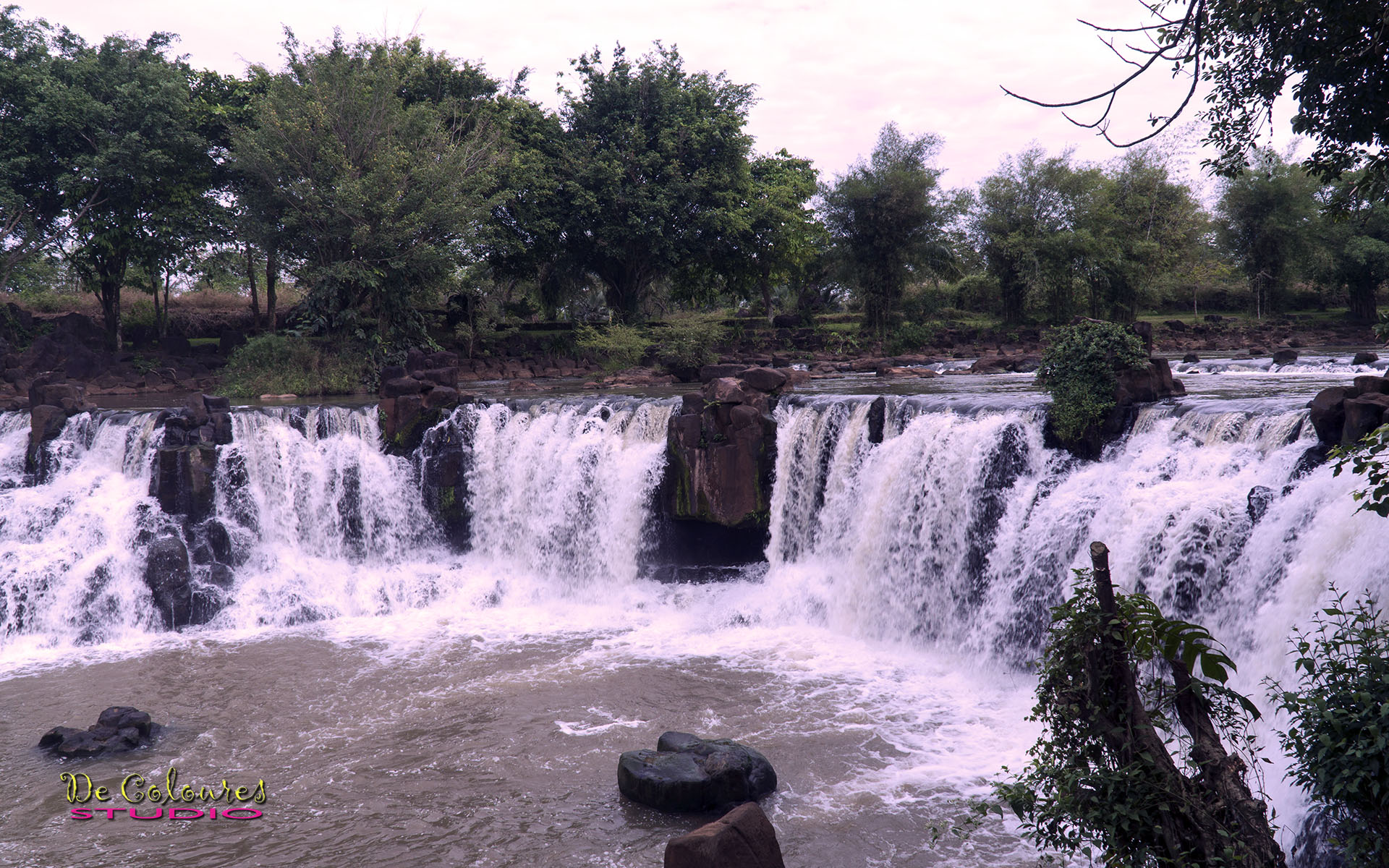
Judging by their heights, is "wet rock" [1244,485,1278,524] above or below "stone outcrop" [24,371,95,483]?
below

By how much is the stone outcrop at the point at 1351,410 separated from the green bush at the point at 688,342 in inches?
706

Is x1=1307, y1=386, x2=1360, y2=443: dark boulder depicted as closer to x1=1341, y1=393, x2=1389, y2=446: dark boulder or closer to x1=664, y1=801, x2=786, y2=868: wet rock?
x1=1341, y1=393, x2=1389, y2=446: dark boulder

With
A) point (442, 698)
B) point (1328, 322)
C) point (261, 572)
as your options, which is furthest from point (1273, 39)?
point (1328, 322)

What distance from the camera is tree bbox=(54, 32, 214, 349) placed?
24703mm

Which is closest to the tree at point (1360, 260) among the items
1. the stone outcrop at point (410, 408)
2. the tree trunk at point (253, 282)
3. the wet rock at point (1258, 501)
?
the wet rock at point (1258, 501)

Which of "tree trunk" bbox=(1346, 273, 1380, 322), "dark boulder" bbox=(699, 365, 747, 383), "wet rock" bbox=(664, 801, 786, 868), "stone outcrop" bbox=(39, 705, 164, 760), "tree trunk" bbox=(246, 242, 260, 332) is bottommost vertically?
"stone outcrop" bbox=(39, 705, 164, 760)

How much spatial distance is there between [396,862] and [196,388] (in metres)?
23.7

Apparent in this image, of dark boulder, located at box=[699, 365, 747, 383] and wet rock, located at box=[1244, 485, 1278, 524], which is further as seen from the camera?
dark boulder, located at box=[699, 365, 747, 383]

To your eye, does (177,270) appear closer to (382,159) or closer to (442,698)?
(382,159)

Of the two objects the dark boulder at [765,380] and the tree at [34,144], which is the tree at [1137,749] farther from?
the tree at [34,144]

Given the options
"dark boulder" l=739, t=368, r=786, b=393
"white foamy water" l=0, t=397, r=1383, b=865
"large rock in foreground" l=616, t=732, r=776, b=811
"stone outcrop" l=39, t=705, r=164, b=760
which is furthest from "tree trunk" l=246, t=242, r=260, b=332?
"large rock in foreground" l=616, t=732, r=776, b=811

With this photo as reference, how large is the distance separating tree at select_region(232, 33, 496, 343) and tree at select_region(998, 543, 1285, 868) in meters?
23.9

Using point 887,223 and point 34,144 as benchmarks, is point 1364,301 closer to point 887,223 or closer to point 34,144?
point 887,223

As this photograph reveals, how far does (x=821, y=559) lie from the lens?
44.2 feet
